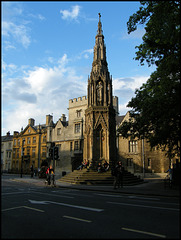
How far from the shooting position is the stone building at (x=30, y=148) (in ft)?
167

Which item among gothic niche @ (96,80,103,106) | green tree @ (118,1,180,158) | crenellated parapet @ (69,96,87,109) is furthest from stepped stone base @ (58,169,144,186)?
crenellated parapet @ (69,96,87,109)

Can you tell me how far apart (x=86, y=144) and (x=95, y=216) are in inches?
687

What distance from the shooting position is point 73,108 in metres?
46.7

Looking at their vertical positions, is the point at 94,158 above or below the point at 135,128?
below

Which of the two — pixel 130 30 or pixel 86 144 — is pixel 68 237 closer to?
pixel 130 30

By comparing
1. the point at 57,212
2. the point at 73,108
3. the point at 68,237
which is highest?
the point at 73,108

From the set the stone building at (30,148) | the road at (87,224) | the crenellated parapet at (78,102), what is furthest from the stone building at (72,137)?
the road at (87,224)

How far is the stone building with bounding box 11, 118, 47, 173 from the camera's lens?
167 ft

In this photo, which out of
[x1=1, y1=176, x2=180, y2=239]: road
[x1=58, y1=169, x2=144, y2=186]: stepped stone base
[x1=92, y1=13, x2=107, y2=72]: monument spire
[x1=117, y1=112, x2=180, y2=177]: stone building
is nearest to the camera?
[x1=1, y1=176, x2=180, y2=239]: road

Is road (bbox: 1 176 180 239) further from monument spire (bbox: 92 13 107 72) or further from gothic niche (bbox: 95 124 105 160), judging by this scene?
monument spire (bbox: 92 13 107 72)

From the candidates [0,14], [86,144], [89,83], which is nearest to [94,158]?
[86,144]

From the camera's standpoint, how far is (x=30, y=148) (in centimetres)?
5412

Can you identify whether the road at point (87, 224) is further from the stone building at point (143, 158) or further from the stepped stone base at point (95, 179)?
the stone building at point (143, 158)

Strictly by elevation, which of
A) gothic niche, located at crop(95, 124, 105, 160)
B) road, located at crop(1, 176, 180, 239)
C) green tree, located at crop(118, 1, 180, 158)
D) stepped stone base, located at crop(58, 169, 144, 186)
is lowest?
stepped stone base, located at crop(58, 169, 144, 186)
